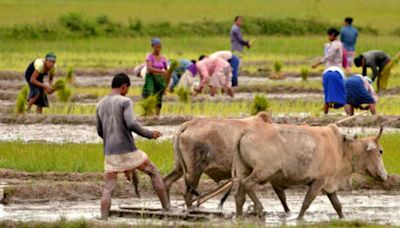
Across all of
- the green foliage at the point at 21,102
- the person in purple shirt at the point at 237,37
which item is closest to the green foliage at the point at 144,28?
the person in purple shirt at the point at 237,37

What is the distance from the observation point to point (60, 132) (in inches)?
767

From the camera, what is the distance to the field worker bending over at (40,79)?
67.2 ft

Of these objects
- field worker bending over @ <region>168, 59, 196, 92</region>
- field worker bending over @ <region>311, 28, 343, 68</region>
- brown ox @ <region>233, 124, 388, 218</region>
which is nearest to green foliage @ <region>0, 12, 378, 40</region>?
field worker bending over @ <region>168, 59, 196, 92</region>

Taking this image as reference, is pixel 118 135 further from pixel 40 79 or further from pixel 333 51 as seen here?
pixel 333 51

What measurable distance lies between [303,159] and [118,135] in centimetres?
179

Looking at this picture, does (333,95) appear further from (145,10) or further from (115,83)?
(145,10)

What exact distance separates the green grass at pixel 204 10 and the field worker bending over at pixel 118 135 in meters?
32.7

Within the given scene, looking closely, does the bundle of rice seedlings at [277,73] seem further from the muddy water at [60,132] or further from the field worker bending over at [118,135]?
the field worker bending over at [118,135]

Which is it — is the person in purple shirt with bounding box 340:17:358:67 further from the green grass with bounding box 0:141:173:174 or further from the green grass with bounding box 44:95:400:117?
the green grass with bounding box 0:141:173:174

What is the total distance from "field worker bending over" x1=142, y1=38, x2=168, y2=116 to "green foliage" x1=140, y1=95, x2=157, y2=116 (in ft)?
0.28

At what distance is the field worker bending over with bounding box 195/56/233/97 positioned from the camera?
2495cm

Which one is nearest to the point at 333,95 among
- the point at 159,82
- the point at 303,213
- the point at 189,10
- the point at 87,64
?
the point at 159,82

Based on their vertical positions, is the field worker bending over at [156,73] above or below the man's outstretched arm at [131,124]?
below

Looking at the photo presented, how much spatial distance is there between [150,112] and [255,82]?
28.8ft
